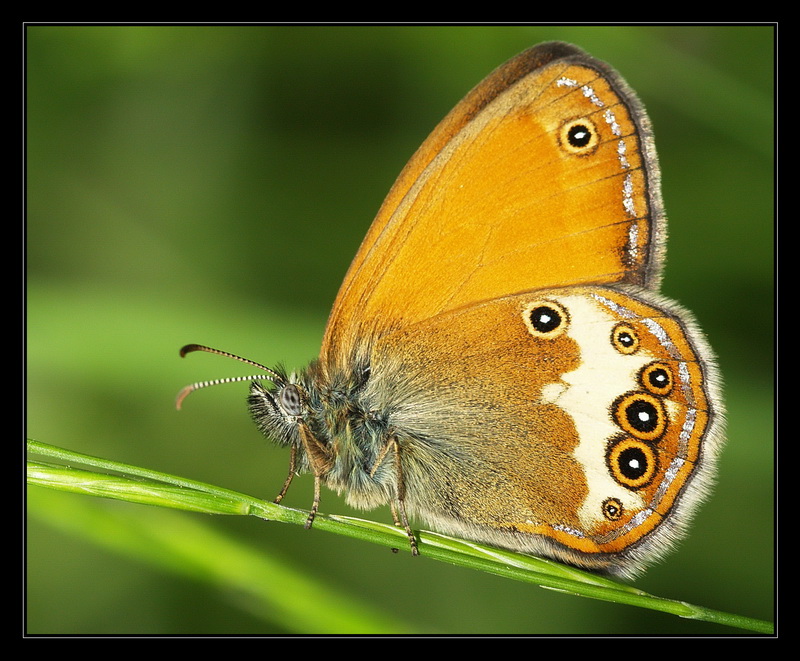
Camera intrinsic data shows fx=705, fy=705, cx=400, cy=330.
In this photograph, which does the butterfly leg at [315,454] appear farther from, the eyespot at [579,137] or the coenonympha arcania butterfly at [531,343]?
the eyespot at [579,137]

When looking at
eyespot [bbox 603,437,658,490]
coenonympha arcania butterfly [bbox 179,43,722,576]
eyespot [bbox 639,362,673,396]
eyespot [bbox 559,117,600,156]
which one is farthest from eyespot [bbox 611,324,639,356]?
eyespot [bbox 559,117,600,156]

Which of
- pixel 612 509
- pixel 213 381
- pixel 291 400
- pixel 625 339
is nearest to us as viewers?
pixel 612 509

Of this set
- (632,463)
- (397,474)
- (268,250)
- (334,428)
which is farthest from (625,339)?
(268,250)

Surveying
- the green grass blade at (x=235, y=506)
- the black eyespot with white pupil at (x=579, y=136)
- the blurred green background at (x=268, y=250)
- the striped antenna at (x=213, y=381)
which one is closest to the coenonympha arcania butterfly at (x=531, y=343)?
the black eyespot with white pupil at (x=579, y=136)

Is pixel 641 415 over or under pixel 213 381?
under

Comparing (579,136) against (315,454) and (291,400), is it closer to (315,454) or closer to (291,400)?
(291,400)
